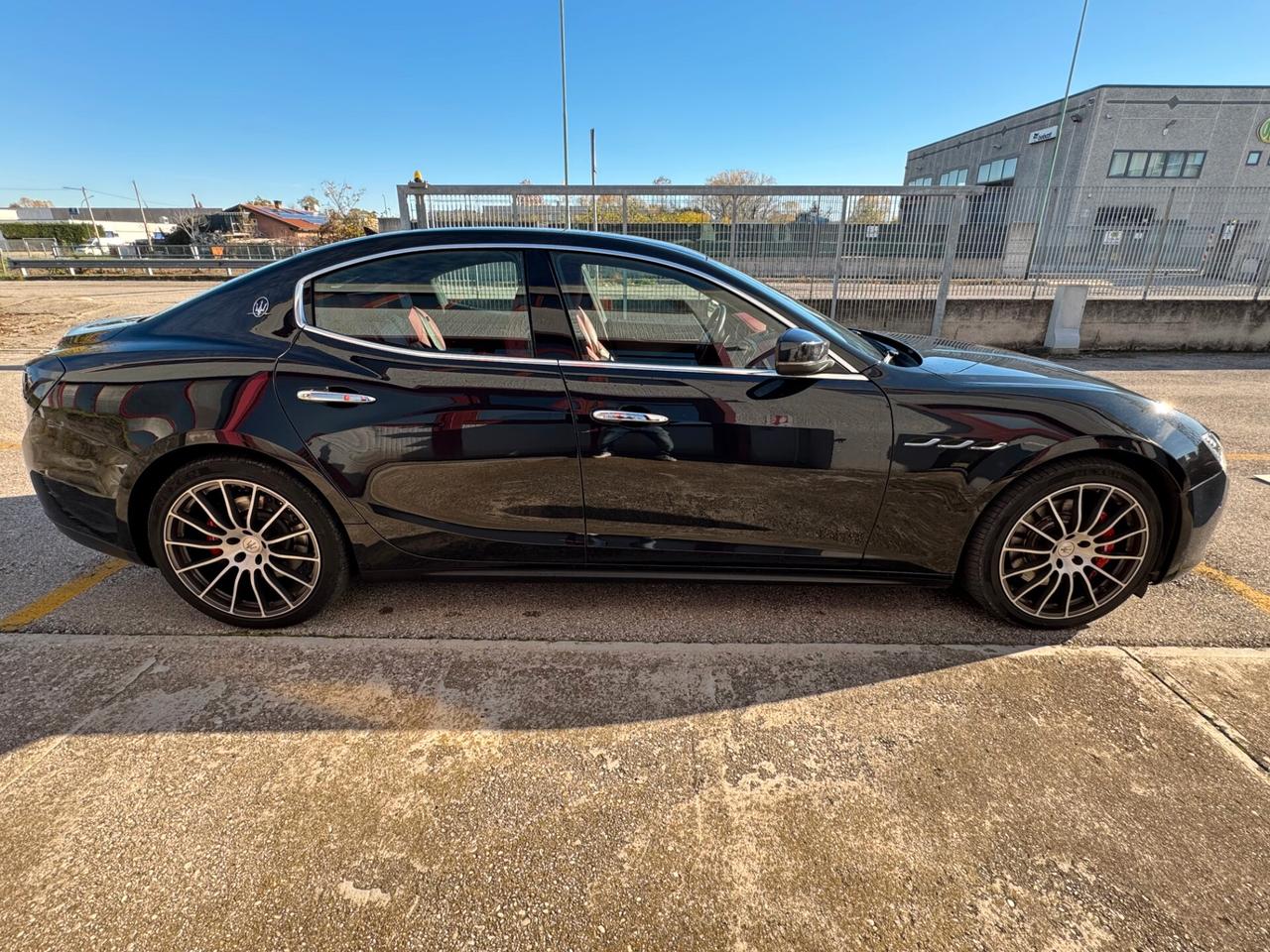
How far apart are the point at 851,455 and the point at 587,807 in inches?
59.0

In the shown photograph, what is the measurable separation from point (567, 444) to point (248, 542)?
1.36 meters

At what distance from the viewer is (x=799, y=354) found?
7.38 ft

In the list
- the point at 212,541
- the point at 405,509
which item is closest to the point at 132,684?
the point at 212,541

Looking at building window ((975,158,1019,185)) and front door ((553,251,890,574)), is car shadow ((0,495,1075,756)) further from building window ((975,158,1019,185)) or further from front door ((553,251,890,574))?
building window ((975,158,1019,185))

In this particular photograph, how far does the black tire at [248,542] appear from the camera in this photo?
2.46 m

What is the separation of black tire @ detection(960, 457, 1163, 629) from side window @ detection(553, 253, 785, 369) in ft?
3.68

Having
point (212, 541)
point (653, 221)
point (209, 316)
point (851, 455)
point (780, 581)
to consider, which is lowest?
point (780, 581)

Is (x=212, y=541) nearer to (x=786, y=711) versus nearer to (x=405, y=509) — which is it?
(x=405, y=509)

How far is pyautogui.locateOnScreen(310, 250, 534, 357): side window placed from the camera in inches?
96.0

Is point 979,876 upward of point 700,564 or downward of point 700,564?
downward

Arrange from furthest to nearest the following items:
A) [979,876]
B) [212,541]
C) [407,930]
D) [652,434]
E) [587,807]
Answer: [212,541] < [652,434] < [587,807] < [979,876] < [407,930]

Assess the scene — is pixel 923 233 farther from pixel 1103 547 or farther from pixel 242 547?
pixel 242 547

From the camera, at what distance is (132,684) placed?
2.28m

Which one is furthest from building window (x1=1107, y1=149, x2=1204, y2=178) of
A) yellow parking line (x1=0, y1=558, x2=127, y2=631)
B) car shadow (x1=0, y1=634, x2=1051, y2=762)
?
yellow parking line (x1=0, y1=558, x2=127, y2=631)
